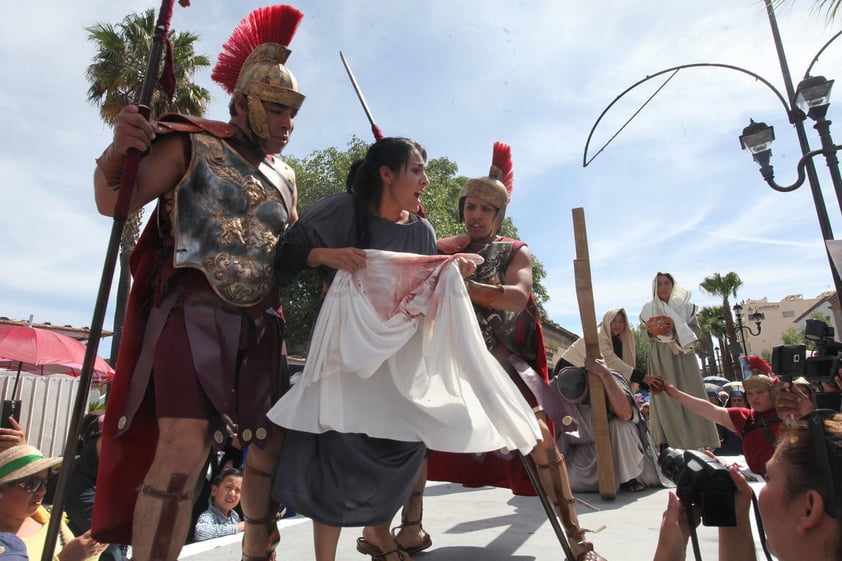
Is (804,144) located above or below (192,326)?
above

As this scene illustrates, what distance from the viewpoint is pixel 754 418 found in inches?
172

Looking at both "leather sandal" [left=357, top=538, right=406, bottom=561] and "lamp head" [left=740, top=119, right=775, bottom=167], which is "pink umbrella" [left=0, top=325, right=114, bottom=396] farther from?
"lamp head" [left=740, top=119, right=775, bottom=167]

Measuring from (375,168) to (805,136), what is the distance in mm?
5744

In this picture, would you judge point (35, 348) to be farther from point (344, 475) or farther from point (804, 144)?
point (804, 144)

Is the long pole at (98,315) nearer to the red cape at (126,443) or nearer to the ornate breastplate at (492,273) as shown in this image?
the red cape at (126,443)

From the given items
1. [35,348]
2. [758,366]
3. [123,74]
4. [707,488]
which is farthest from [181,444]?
[123,74]

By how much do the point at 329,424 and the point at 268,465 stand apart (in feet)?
1.11

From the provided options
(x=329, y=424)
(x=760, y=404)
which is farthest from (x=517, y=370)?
(x=760, y=404)

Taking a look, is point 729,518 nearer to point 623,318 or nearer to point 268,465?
point 268,465

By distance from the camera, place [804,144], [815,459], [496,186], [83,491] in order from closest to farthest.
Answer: [815,459] → [496,186] → [83,491] → [804,144]

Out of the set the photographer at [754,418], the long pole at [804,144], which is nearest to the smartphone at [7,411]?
the photographer at [754,418]

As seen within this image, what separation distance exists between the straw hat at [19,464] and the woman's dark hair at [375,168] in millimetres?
1626

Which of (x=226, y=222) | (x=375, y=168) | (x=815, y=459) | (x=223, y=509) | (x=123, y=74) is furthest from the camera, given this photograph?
(x=123, y=74)

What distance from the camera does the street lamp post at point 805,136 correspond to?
19.0 feet
